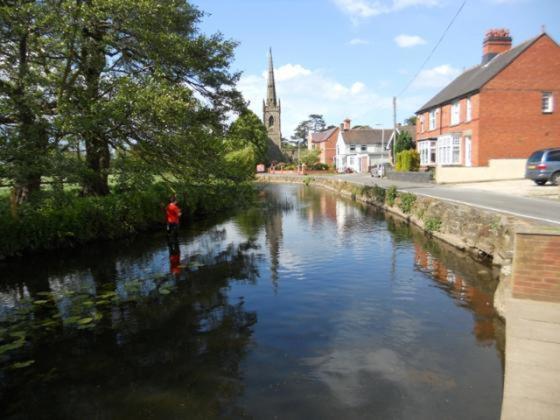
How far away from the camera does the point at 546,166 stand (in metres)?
21.7

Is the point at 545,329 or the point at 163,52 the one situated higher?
the point at 163,52

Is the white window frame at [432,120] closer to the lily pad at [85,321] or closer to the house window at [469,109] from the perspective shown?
the house window at [469,109]

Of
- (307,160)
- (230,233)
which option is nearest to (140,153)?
(230,233)

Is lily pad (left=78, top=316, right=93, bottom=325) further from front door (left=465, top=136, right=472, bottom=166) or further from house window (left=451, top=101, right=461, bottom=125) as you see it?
house window (left=451, top=101, right=461, bottom=125)

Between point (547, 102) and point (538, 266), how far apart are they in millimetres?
30372

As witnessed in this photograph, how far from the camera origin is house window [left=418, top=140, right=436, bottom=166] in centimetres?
4131

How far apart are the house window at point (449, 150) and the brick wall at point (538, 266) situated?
30.4 m

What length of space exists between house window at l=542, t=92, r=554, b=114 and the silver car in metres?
11.8

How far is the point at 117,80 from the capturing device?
15.1m

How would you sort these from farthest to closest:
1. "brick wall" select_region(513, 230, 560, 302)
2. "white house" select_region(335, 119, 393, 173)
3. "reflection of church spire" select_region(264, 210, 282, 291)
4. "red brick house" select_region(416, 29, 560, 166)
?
"white house" select_region(335, 119, 393, 173)
"red brick house" select_region(416, 29, 560, 166)
"reflection of church spire" select_region(264, 210, 282, 291)
"brick wall" select_region(513, 230, 560, 302)

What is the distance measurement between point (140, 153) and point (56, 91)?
3.90 m

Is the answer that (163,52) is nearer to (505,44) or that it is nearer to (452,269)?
(452,269)

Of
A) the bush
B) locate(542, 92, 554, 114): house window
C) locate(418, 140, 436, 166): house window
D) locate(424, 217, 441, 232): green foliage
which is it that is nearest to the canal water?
locate(424, 217, 441, 232): green foliage

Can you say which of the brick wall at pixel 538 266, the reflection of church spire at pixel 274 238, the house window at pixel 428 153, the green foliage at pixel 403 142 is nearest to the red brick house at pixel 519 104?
the house window at pixel 428 153
